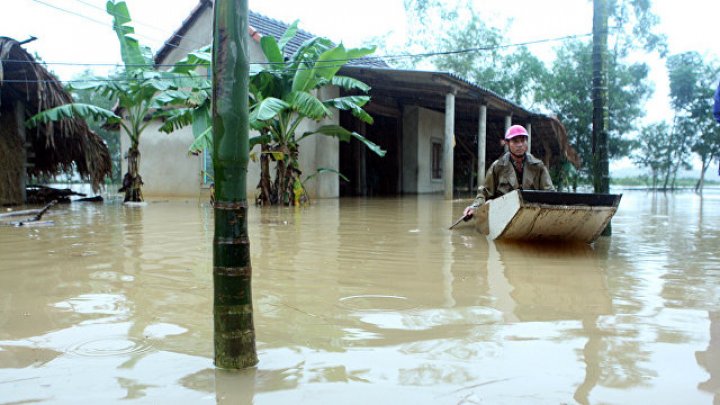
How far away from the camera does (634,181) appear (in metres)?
43.8

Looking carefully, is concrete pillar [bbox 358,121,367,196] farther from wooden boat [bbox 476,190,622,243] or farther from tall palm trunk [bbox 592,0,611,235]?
wooden boat [bbox 476,190,622,243]

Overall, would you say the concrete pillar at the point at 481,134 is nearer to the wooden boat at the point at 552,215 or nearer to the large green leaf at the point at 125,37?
the large green leaf at the point at 125,37

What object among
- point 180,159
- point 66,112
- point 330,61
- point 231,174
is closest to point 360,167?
point 180,159

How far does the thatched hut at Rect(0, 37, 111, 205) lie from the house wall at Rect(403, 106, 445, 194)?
8.59m

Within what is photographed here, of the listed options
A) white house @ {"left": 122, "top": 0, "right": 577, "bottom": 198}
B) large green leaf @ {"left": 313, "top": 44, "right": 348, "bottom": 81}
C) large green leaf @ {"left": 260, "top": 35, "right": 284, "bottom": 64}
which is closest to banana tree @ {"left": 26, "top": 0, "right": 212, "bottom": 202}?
large green leaf @ {"left": 260, "top": 35, "right": 284, "bottom": 64}

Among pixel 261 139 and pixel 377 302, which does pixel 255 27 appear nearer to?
pixel 261 139

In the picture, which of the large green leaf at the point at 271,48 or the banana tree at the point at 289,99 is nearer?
the banana tree at the point at 289,99

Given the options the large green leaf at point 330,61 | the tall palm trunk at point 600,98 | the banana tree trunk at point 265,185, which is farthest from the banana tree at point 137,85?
the tall palm trunk at point 600,98

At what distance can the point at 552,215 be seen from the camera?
4910 mm

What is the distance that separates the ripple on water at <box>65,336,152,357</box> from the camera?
225cm

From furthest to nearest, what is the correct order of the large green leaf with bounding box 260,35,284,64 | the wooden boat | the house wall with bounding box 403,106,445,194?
the house wall with bounding box 403,106,445,194 → the large green leaf with bounding box 260,35,284,64 → the wooden boat

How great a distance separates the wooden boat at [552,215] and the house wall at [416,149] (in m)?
11.9

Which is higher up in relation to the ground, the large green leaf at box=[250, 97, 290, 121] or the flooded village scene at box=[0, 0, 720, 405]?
the large green leaf at box=[250, 97, 290, 121]

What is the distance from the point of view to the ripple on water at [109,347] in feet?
7.37
